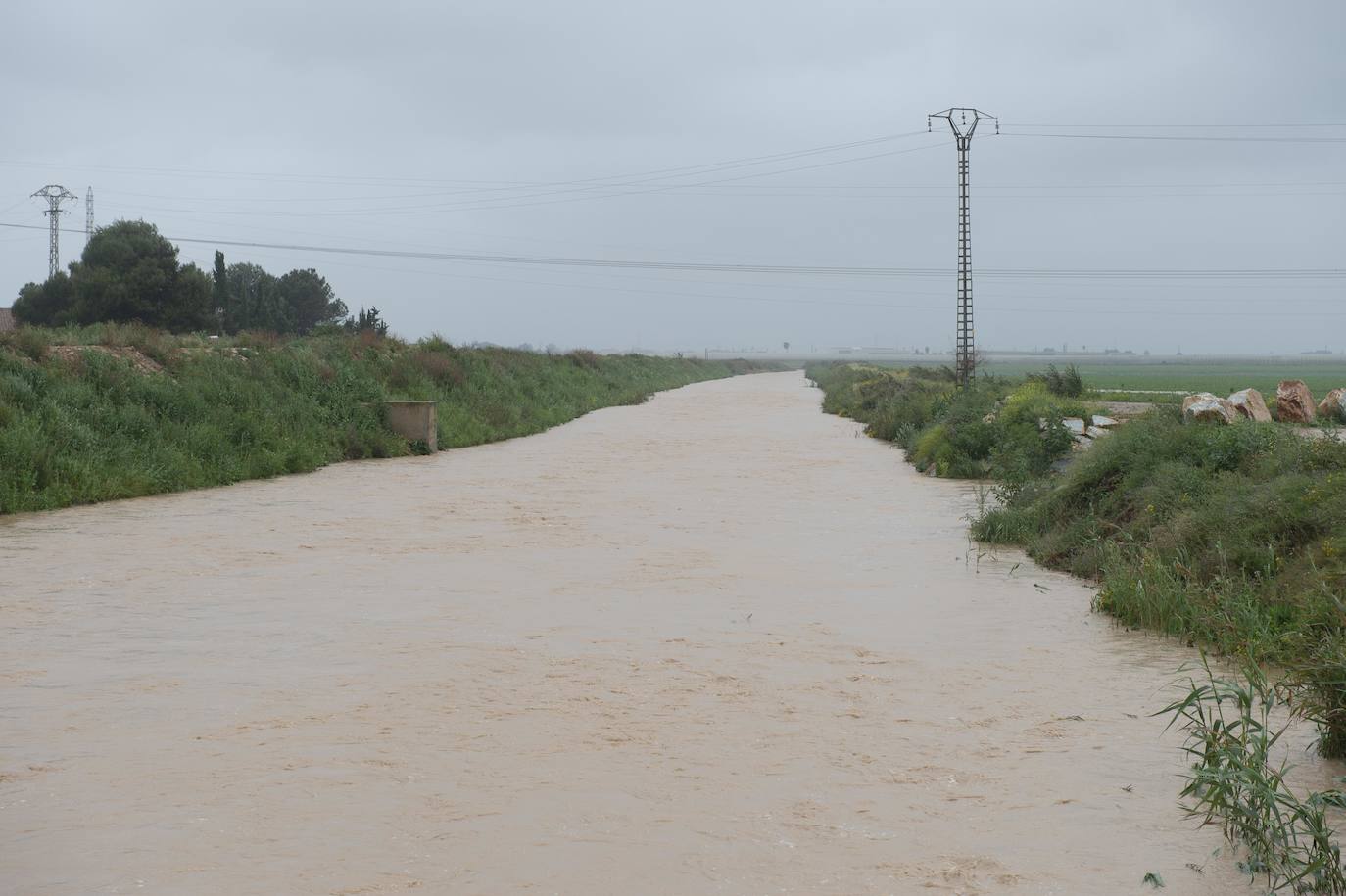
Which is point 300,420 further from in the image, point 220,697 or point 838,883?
point 838,883

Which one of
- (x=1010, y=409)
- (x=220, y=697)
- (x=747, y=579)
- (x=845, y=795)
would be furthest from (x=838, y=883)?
(x=1010, y=409)

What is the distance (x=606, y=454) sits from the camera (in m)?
27.6

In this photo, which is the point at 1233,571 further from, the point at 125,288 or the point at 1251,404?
the point at 125,288

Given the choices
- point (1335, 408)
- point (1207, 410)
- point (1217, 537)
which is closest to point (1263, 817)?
point (1217, 537)

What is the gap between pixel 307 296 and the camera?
84.8m

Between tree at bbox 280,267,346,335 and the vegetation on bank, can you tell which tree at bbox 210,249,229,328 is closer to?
tree at bbox 280,267,346,335

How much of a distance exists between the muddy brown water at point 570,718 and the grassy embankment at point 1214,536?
499 mm

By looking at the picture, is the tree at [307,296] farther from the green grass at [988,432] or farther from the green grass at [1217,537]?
the green grass at [1217,537]

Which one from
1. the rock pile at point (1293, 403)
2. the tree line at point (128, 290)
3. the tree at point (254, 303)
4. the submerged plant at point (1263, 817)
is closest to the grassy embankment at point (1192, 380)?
the rock pile at point (1293, 403)

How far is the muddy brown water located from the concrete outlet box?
40.6ft

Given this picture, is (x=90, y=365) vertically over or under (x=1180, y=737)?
over

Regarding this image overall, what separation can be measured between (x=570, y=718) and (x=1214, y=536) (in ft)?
20.6

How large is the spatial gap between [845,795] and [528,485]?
15022mm

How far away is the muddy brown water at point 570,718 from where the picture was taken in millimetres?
5184
